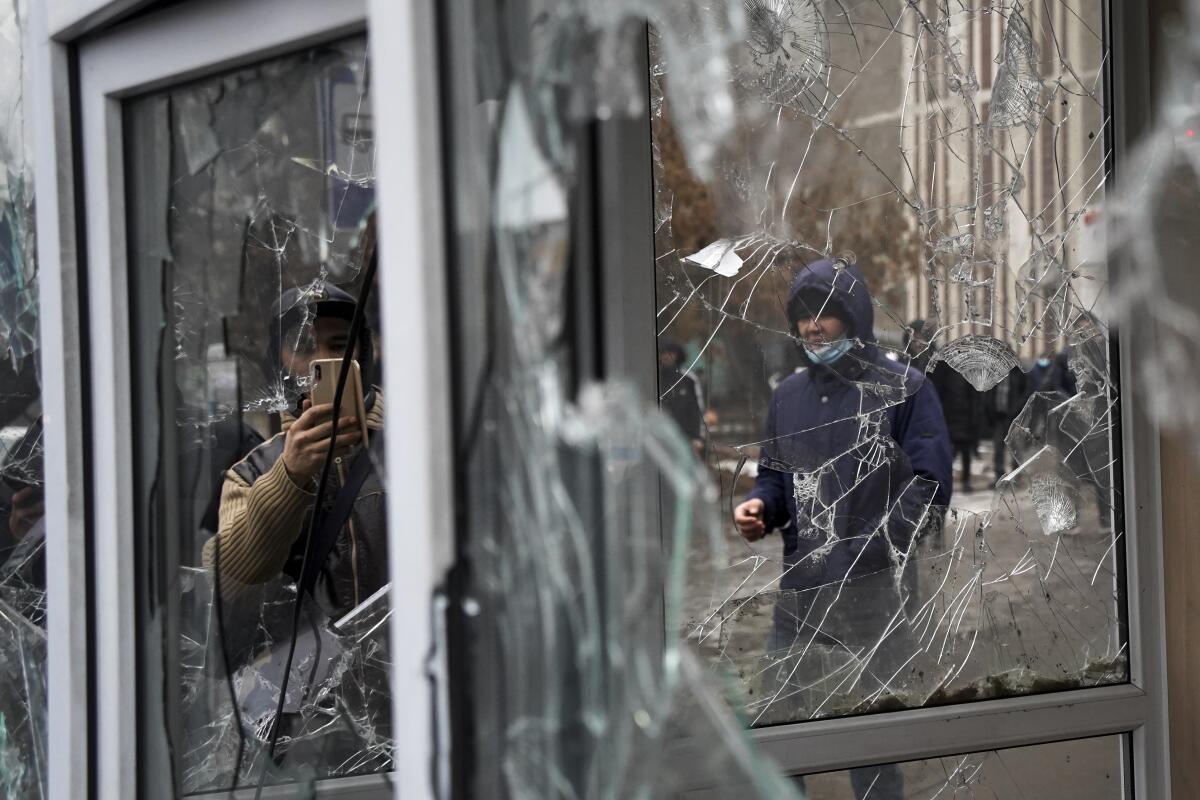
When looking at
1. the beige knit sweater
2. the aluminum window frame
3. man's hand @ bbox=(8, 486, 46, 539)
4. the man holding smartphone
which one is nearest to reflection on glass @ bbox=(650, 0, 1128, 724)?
the man holding smartphone

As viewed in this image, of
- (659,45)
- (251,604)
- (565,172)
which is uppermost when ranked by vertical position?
(659,45)

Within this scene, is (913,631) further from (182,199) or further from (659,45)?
(182,199)

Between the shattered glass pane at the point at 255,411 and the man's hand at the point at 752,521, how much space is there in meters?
0.67

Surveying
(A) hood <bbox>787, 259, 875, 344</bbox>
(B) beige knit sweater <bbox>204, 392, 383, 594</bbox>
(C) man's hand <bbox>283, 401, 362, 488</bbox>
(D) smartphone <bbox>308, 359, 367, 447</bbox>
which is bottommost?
(B) beige knit sweater <bbox>204, 392, 383, 594</bbox>

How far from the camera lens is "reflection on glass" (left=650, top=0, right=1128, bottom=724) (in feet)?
6.45

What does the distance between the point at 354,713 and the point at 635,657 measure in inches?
47.3

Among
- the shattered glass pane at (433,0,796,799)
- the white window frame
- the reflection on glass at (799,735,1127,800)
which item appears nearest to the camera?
the shattered glass pane at (433,0,796,799)

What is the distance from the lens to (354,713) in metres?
1.80

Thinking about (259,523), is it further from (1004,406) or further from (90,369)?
(1004,406)

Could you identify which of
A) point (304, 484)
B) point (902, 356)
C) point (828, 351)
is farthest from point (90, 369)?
point (902, 356)

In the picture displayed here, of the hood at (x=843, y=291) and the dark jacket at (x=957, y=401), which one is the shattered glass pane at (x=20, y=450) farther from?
the dark jacket at (x=957, y=401)

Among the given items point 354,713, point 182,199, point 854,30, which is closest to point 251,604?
point 354,713

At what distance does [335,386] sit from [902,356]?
1.08 m

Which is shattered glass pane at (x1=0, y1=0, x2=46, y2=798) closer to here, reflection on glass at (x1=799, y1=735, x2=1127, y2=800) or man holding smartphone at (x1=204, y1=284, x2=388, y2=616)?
man holding smartphone at (x1=204, y1=284, x2=388, y2=616)
